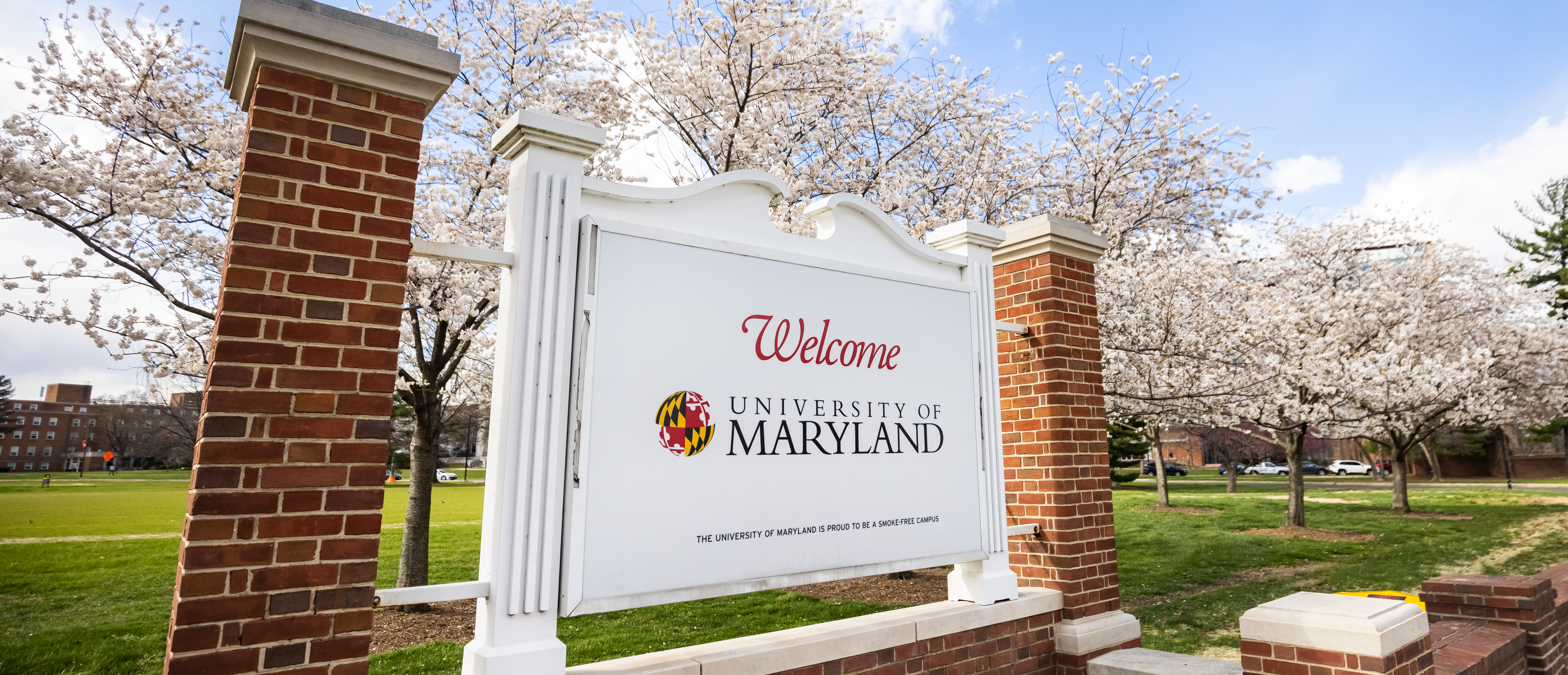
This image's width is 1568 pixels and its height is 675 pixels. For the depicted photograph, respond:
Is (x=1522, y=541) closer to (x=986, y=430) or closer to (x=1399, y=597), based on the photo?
(x=1399, y=597)

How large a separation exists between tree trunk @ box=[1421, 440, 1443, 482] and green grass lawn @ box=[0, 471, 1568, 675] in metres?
17.8

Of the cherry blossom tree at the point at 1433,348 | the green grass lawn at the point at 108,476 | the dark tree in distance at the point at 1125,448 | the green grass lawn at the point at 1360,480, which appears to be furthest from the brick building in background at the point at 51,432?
the cherry blossom tree at the point at 1433,348

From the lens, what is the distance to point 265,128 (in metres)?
2.50

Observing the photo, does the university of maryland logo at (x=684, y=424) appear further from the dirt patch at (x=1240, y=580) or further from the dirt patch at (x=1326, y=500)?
the dirt patch at (x=1326, y=500)

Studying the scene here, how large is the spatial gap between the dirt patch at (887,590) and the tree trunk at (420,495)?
13.3ft

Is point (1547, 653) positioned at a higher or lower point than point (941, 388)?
lower

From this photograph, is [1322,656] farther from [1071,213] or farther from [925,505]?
[1071,213]

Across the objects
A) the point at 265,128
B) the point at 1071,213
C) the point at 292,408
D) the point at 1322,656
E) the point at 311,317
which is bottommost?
the point at 1322,656

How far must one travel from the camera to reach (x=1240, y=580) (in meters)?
10.7

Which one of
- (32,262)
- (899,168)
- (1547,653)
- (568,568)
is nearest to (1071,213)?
(899,168)

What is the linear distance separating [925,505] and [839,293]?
50.1 inches

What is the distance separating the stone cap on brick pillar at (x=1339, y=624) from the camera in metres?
3.24

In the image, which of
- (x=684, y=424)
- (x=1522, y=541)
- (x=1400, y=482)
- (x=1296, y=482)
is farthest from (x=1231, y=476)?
(x=684, y=424)

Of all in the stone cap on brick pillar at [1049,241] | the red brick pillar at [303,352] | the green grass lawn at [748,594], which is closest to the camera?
the red brick pillar at [303,352]
